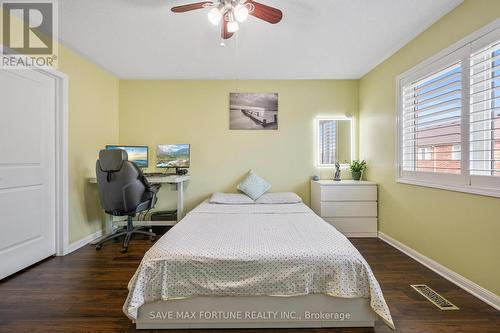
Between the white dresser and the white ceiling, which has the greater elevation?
the white ceiling

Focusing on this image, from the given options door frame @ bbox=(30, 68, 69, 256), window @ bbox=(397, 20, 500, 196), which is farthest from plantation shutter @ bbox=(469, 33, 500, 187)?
door frame @ bbox=(30, 68, 69, 256)

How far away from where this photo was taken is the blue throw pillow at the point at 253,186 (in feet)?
11.7

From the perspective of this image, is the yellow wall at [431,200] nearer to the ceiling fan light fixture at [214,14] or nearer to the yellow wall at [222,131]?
A: the yellow wall at [222,131]

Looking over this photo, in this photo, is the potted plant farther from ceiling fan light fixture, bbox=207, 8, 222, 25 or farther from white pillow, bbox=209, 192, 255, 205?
ceiling fan light fixture, bbox=207, 8, 222, 25

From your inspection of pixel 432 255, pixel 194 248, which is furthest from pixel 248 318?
pixel 432 255

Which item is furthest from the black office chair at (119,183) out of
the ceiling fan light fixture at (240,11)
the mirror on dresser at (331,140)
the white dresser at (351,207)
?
the mirror on dresser at (331,140)

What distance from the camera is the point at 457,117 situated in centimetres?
206

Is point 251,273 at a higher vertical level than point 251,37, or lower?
lower

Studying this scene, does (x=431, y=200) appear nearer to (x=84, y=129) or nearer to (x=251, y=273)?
(x=251, y=273)

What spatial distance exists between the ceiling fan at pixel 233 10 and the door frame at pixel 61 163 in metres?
1.92

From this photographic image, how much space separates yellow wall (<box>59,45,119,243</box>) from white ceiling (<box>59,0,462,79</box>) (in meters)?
0.21

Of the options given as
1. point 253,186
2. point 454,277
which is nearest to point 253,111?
point 253,186

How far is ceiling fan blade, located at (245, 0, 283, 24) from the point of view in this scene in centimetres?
172

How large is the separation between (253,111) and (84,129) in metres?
2.43
